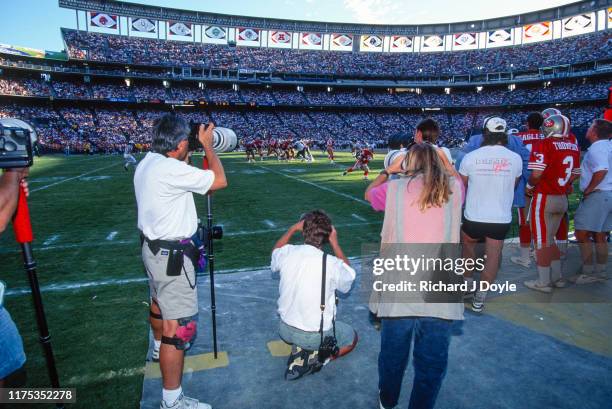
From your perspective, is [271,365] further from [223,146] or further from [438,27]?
[438,27]

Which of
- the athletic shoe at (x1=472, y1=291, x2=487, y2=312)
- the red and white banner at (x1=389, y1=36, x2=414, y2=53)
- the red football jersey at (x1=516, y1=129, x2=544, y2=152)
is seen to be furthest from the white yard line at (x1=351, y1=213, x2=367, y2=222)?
the red and white banner at (x1=389, y1=36, x2=414, y2=53)

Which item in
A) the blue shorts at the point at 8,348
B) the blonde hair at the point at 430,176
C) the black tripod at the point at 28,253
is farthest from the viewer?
the blonde hair at the point at 430,176

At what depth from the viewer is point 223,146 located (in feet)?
11.1

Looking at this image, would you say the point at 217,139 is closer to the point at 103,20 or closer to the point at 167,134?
the point at 167,134

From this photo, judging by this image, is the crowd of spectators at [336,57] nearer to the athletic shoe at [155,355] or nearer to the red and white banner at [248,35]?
the red and white banner at [248,35]

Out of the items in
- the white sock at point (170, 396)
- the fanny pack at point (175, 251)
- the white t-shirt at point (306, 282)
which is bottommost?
the white sock at point (170, 396)

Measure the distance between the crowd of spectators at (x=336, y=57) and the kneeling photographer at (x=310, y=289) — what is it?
204ft

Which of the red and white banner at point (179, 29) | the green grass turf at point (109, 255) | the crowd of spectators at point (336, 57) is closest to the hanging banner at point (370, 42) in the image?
the crowd of spectators at point (336, 57)

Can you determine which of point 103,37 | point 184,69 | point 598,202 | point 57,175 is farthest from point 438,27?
point 598,202

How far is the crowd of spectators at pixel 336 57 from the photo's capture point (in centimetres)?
5556

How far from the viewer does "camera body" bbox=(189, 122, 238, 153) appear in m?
3.14

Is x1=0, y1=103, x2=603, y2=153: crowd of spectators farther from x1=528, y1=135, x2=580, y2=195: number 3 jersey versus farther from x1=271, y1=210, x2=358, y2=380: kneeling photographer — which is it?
x1=271, y1=210, x2=358, y2=380: kneeling photographer

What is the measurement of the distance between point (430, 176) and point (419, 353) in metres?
1.23

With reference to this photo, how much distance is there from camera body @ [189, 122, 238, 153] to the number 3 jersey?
398 cm
